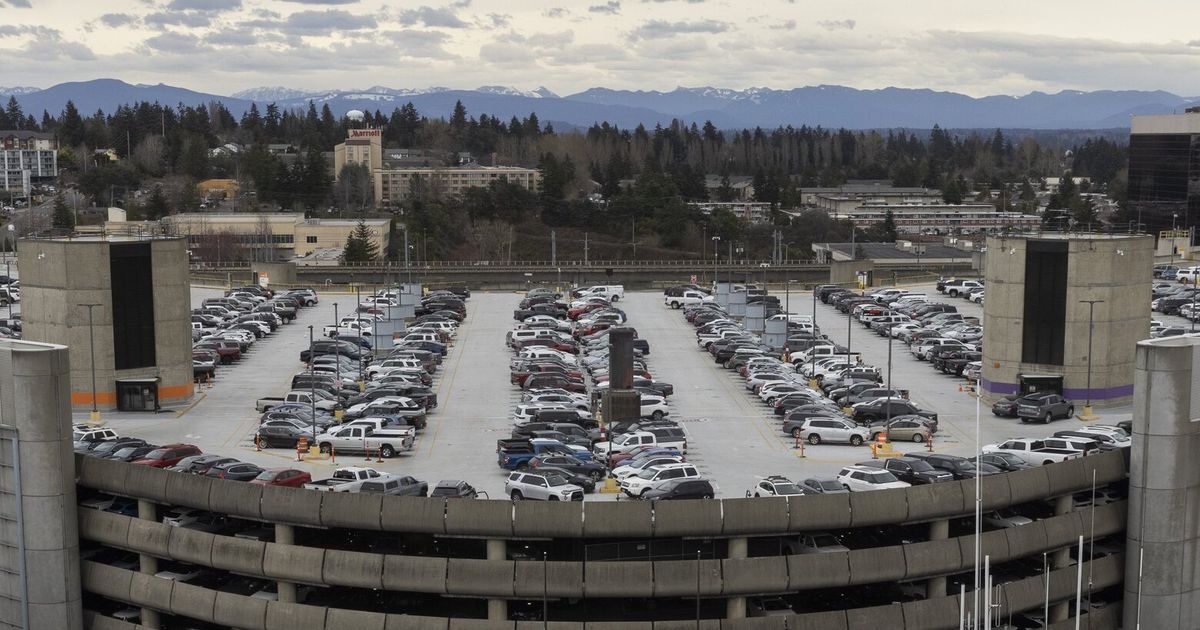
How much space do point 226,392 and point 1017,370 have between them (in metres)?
26.3

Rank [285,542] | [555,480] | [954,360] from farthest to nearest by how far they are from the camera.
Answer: [954,360], [555,480], [285,542]

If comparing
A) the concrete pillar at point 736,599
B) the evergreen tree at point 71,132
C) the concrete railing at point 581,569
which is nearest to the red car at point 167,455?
the concrete railing at point 581,569

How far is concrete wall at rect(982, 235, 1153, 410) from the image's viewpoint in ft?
146

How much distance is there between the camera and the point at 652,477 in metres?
33.7

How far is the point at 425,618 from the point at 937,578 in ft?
37.3

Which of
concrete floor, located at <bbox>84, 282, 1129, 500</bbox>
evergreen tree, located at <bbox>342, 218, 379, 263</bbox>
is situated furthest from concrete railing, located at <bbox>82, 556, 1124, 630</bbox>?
evergreen tree, located at <bbox>342, 218, 379, 263</bbox>

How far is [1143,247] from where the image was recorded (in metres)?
45.8

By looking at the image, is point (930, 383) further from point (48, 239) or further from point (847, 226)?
point (847, 226)

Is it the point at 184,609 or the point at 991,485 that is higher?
the point at 991,485

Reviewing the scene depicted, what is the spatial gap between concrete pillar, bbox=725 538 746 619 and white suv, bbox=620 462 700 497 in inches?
143

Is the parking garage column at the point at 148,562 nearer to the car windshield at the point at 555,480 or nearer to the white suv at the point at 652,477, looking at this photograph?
the car windshield at the point at 555,480

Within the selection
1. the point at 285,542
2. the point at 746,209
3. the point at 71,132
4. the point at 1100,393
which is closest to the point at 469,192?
the point at 746,209

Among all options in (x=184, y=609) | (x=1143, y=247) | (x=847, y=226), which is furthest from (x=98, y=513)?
(x=847, y=226)

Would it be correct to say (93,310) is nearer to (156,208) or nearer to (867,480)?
(867,480)
